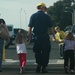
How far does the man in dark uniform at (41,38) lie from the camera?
12.2m

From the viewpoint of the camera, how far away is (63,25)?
111 m

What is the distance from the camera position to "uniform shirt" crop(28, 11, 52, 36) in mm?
12312

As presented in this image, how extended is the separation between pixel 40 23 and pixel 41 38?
0.46m

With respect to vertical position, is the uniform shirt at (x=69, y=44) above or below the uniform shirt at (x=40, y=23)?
below

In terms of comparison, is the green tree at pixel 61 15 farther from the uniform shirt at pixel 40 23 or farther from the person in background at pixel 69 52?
the uniform shirt at pixel 40 23

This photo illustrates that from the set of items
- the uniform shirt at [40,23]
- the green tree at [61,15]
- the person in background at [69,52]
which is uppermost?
the green tree at [61,15]

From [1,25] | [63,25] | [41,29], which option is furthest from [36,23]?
[63,25]

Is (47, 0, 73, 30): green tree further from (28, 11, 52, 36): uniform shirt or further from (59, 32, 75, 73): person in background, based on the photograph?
(28, 11, 52, 36): uniform shirt

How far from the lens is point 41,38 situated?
12258 mm

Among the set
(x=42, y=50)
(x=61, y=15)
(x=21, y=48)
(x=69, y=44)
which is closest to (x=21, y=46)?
(x=21, y=48)

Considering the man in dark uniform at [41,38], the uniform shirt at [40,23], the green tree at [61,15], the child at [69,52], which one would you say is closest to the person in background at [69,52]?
the child at [69,52]

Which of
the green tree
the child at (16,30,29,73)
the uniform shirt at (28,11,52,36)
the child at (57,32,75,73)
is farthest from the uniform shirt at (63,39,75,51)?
the green tree

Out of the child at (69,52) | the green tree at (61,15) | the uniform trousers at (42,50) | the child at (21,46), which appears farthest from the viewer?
the green tree at (61,15)

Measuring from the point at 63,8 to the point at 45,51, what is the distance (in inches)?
4034
